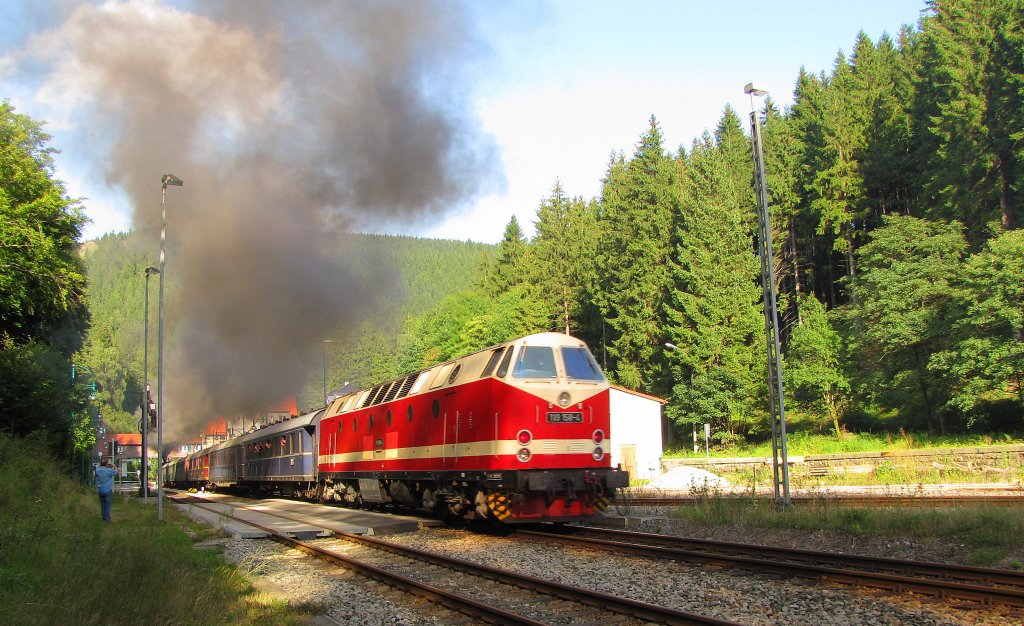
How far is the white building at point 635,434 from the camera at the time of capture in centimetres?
3612

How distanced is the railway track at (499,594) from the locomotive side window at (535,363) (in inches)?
152

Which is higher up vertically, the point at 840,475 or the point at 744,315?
the point at 744,315

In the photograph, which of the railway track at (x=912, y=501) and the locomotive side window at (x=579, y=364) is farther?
the railway track at (x=912, y=501)

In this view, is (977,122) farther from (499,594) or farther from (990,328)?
(499,594)

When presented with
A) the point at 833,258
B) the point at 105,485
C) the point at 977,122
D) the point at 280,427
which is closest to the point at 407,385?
the point at 105,485

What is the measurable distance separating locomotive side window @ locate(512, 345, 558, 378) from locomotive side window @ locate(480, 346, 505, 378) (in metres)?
0.46

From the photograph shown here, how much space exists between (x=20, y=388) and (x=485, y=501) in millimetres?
24378

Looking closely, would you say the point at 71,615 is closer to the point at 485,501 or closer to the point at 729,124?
the point at 485,501

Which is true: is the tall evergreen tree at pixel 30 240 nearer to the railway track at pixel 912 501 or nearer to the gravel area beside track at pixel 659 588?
the gravel area beside track at pixel 659 588

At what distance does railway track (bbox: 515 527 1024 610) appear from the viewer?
7.86 meters

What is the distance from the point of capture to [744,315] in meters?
46.6

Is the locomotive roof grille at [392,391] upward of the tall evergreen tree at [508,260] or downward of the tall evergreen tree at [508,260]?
downward

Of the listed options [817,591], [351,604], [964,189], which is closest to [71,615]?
[351,604]

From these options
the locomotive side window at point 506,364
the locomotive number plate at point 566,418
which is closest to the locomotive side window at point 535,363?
the locomotive side window at point 506,364
